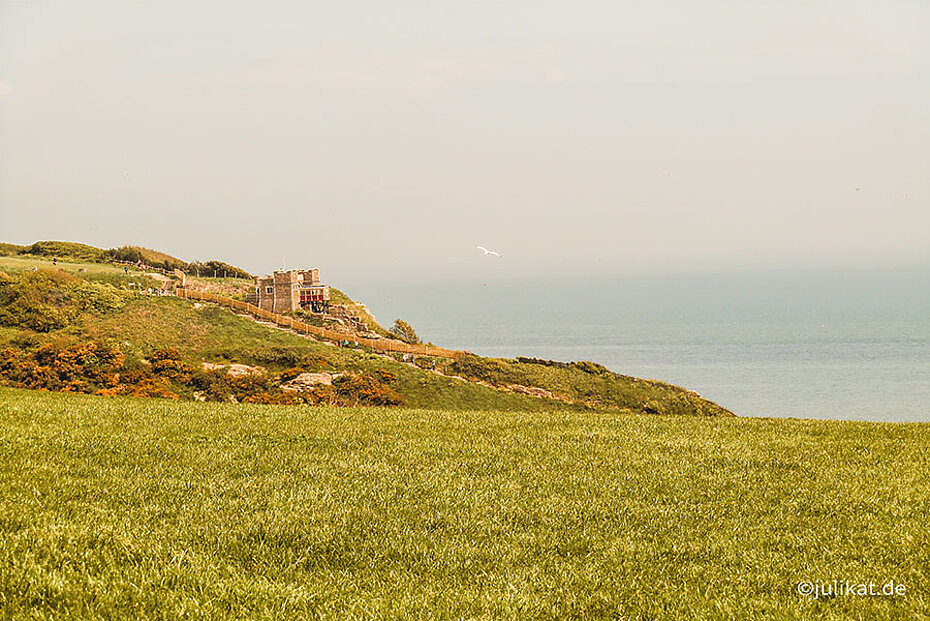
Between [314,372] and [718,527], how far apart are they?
3089 centimetres

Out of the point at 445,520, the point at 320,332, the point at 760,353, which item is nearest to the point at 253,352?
the point at 320,332

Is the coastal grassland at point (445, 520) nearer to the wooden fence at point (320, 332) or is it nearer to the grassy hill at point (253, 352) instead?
the grassy hill at point (253, 352)

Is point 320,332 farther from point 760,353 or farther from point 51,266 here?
point 760,353

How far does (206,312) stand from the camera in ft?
160

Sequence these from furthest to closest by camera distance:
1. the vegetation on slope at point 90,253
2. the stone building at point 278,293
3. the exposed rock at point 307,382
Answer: the vegetation on slope at point 90,253, the stone building at point 278,293, the exposed rock at point 307,382

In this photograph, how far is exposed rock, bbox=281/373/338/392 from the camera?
3531cm

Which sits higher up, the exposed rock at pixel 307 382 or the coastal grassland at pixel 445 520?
the coastal grassland at pixel 445 520

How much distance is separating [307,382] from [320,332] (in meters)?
14.3

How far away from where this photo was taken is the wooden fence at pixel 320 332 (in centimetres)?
4944

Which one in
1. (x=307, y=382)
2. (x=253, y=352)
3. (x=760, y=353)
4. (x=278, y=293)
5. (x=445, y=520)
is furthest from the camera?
(x=760, y=353)

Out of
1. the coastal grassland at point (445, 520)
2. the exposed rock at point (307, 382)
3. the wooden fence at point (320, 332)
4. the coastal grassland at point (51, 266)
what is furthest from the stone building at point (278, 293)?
the coastal grassland at point (445, 520)

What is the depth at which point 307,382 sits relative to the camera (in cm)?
3622

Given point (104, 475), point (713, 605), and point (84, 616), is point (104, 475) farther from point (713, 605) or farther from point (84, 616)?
point (713, 605)

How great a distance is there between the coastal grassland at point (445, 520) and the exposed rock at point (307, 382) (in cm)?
1913
